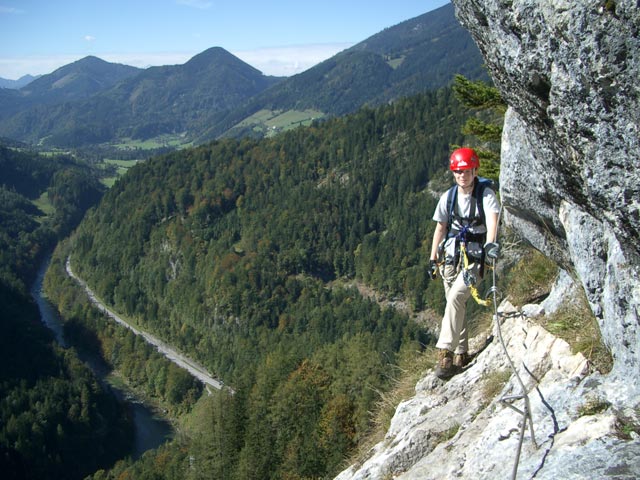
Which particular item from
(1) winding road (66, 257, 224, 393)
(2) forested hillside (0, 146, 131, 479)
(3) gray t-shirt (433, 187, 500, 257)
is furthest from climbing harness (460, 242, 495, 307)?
(2) forested hillside (0, 146, 131, 479)

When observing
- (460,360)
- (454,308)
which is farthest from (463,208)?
(460,360)

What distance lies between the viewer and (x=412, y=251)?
11156 cm

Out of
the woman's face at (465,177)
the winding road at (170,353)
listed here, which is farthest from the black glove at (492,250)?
the winding road at (170,353)

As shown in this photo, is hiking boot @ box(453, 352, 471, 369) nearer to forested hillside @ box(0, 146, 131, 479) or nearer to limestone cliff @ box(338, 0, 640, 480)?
limestone cliff @ box(338, 0, 640, 480)

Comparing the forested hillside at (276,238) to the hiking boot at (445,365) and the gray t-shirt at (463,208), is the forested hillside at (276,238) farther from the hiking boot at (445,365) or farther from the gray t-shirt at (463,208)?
the gray t-shirt at (463,208)

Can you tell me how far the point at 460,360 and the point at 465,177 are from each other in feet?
10.5

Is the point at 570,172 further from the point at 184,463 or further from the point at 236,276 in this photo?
the point at 236,276

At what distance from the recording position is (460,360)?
8.91m

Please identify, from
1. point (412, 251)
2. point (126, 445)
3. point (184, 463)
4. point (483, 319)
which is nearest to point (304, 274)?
point (412, 251)

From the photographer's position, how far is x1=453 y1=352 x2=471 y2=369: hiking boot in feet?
29.2

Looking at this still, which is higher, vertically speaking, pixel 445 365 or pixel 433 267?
pixel 433 267

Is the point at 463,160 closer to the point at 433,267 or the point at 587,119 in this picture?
the point at 433,267

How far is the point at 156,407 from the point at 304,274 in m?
48.3

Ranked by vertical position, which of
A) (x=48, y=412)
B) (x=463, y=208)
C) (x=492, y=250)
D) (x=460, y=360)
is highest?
(x=463, y=208)
